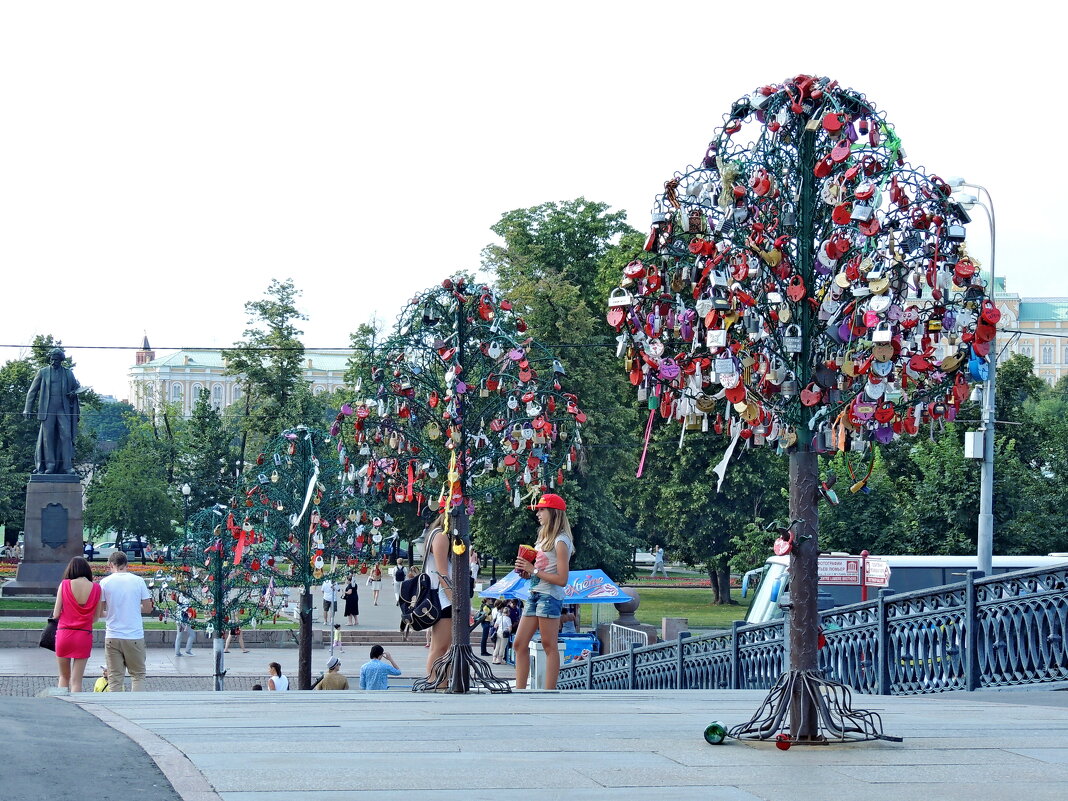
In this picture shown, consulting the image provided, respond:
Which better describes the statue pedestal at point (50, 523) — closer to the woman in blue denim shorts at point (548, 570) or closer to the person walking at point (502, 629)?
the person walking at point (502, 629)

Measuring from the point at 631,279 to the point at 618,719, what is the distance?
9.55ft

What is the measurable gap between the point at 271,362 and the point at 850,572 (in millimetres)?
39819

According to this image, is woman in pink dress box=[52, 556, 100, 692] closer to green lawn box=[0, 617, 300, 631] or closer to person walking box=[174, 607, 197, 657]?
person walking box=[174, 607, 197, 657]

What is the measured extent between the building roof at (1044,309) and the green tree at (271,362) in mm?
129875

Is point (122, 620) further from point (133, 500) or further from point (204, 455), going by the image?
point (204, 455)

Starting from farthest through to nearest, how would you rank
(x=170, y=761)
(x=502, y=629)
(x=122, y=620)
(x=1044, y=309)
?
(x=1044, y=309), (x=502, y=629), (x=122, y=620), (x=170, y=761)

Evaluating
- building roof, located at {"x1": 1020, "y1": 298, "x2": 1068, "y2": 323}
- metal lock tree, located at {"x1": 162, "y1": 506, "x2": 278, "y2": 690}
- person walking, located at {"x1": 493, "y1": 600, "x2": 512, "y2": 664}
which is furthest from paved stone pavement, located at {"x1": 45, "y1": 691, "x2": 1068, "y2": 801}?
building roof, located at {"x1": 1020, "y1": 298, "x2": 1068, "y2": 323}

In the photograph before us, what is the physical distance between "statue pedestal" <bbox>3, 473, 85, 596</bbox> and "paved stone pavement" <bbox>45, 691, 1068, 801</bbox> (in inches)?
1181

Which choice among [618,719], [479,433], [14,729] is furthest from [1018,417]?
[14,729]

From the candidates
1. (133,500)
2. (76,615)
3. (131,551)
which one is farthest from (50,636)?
(131,551)

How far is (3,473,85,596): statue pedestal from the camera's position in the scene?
3822cm

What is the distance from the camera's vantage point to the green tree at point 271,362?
62.2m

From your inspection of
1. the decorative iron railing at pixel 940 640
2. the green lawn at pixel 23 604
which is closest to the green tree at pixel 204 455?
the green lawn at pixel 23 604

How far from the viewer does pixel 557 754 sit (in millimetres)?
6945
